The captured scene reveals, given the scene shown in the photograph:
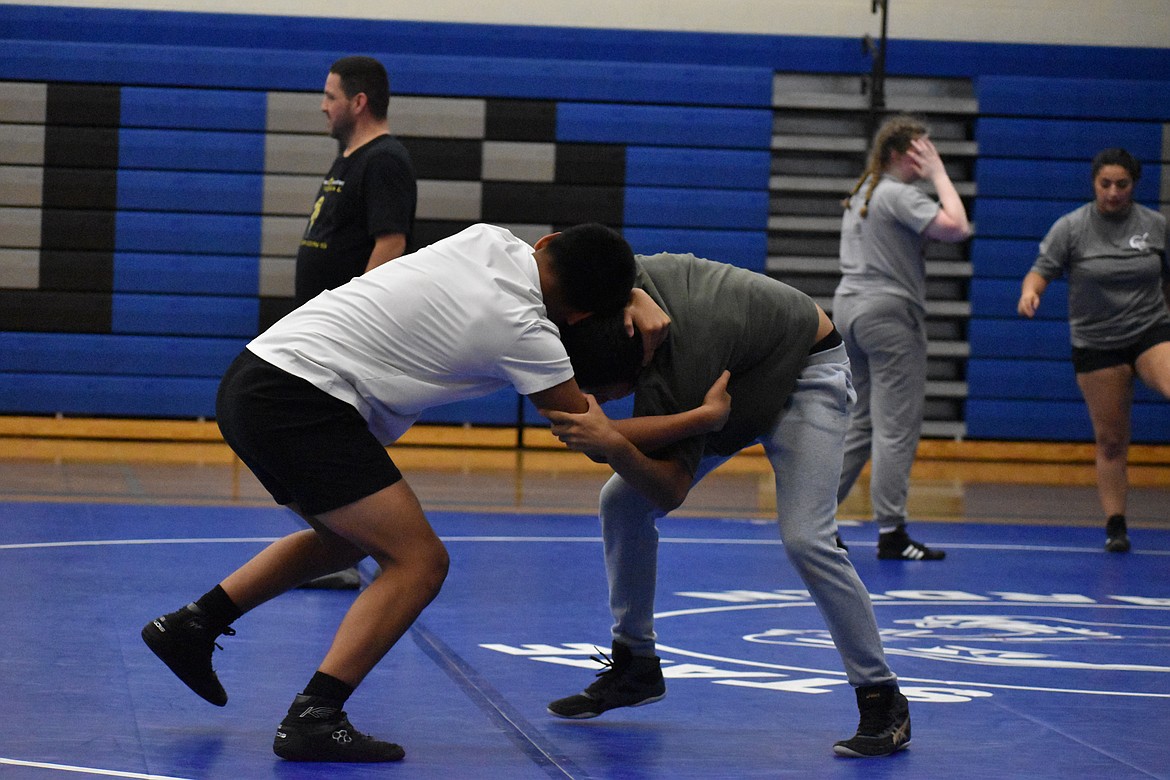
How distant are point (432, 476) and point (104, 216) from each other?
3.08 m

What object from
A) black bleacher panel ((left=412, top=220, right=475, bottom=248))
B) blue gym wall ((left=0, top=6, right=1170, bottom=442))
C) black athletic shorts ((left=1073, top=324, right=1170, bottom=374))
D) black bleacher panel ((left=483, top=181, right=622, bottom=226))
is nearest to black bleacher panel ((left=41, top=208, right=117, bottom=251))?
blue gym wall ((left=0, top=6, right=1170, bottom=442))

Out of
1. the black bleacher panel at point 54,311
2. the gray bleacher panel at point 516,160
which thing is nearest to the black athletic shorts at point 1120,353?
the gray bleacher panel at point 516,160

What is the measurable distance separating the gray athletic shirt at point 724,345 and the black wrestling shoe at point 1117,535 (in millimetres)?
3388

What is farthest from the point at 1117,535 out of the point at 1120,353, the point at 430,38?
the point at 430,38

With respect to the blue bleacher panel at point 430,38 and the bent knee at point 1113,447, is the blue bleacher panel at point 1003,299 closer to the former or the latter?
the blue bleacher panel at point 430,38

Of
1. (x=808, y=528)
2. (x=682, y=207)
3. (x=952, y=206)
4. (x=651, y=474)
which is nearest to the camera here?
(x=651, y=474)

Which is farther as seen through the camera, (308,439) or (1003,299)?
(1003,299)

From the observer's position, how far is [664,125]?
31.6 feet

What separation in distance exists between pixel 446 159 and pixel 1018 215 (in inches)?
147

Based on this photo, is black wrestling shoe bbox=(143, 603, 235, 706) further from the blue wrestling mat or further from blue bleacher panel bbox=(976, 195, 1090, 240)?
blue bleacher panel bbox=(976, 195, 1090, 240)

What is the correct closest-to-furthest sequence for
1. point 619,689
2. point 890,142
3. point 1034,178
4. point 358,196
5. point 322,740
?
point 322,740
point 619,689
point 358,196
point 890,142
point 1034,178

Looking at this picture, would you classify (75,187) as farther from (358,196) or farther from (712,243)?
(358,196)

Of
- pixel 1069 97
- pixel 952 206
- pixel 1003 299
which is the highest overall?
pixel 1069 97

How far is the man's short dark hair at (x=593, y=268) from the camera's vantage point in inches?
105
